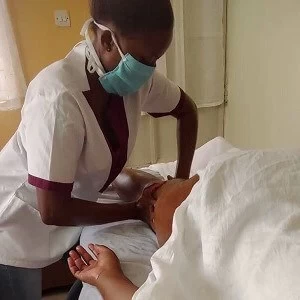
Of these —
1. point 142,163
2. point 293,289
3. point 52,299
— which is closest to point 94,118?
point 293,289

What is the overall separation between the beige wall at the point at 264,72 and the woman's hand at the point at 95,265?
1.40 meters

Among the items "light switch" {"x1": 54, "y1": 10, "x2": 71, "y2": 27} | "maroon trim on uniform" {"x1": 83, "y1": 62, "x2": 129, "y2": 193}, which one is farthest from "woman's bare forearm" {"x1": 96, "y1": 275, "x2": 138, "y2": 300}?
"light switch" {"x1": 54, "y1": 10, "x2": 71, "y2": 27}

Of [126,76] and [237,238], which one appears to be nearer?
[237,238]

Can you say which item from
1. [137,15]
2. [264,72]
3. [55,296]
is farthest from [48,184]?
[264,72]

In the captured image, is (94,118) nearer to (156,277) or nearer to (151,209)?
(151,209)

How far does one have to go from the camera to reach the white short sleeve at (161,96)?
139 centimetres

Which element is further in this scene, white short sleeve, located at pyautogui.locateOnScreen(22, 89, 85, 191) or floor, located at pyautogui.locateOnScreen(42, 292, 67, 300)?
floor, located at pyautogui.locateOnScreen(42, 292, 67, 300)

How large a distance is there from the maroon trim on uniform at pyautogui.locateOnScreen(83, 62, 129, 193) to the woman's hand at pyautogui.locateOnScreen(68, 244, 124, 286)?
0.76 feet

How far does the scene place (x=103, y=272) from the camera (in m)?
0.97

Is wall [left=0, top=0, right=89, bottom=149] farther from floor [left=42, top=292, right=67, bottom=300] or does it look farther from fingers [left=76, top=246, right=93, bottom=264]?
fingers [left=76, top=246, right=93, bottom=264]

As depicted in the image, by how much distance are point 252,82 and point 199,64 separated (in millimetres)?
389

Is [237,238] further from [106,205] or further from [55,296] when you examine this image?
[55,296]

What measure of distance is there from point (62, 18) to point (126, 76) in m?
1.75

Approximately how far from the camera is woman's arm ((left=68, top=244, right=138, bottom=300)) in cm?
91
